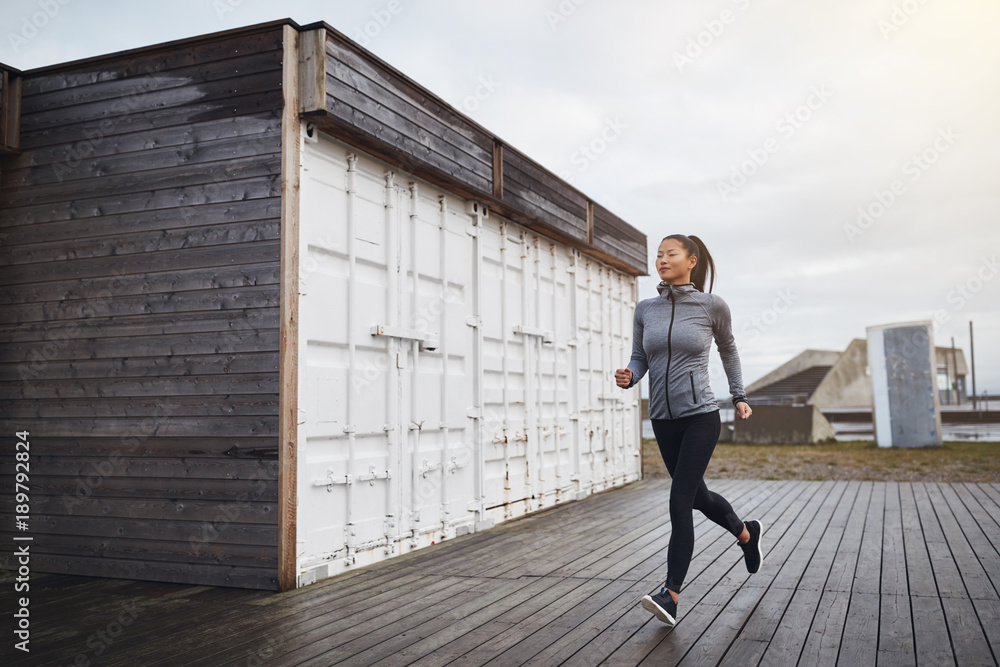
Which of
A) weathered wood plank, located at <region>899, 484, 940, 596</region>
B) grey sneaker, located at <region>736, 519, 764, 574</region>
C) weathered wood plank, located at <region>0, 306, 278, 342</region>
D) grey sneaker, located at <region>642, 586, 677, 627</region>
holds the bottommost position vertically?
weathered wood plank, located at <region>899, 484, 940, 596</region>

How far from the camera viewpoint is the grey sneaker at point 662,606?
3.51 metres

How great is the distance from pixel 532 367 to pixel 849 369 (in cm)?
3248

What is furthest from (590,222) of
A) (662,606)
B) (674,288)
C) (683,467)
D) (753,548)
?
(662,606)

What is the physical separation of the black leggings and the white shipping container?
2114 mm

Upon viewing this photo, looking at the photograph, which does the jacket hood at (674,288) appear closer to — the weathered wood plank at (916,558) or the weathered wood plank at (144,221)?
the weathered wood plank at (916,558)

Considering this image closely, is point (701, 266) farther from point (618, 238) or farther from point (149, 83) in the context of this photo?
point (618, 238)

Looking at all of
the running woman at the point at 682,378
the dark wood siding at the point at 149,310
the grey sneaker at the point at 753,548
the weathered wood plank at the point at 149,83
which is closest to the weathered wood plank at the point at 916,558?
the grey sneaker at the point at 753,548

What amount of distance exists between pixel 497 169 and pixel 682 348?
382 cm

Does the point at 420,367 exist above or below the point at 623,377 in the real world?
above

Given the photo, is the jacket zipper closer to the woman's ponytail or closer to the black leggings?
the black leggings

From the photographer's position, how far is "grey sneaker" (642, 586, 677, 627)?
11.5ft

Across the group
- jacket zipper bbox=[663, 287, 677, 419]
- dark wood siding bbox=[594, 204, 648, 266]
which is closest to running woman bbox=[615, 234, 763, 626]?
jacket zipper bbox=[663, 287, 677, 419]

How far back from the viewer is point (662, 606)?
353 centimetres

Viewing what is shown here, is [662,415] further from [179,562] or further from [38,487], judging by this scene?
[38,487]
